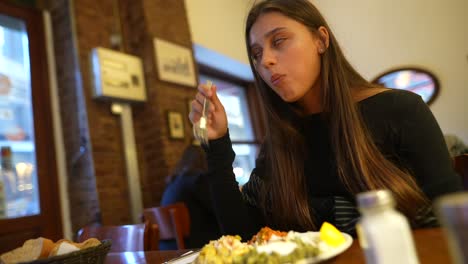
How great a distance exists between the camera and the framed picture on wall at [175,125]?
304 cm

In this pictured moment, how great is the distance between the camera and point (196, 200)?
2.00 meters

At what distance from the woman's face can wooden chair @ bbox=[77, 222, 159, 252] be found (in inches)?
24.3

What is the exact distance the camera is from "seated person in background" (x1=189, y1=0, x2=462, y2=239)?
32.3 inches

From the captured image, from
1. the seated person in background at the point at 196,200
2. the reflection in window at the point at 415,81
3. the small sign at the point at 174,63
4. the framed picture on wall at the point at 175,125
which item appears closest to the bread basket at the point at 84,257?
the seated person in background at the point at 196,200

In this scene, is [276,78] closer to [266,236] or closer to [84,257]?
[266,236]

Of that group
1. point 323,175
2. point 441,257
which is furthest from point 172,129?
point 441,257

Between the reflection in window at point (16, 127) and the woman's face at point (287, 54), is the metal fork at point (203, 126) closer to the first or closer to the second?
the woman's face at point (287, 54)

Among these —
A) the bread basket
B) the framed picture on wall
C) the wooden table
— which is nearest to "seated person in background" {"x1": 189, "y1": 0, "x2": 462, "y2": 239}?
the wooden table

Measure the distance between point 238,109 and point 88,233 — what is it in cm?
377

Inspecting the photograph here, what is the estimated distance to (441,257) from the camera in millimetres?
441

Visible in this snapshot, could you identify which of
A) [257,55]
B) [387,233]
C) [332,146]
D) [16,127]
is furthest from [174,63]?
[387,233]

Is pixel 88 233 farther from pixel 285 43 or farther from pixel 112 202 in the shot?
pixel 112 202

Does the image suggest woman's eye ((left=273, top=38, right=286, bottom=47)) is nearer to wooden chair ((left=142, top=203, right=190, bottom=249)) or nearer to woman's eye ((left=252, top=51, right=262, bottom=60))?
woman's eye ((left=252, top=51, right=262, bottom=60))

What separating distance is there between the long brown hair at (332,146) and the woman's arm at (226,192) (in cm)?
8
